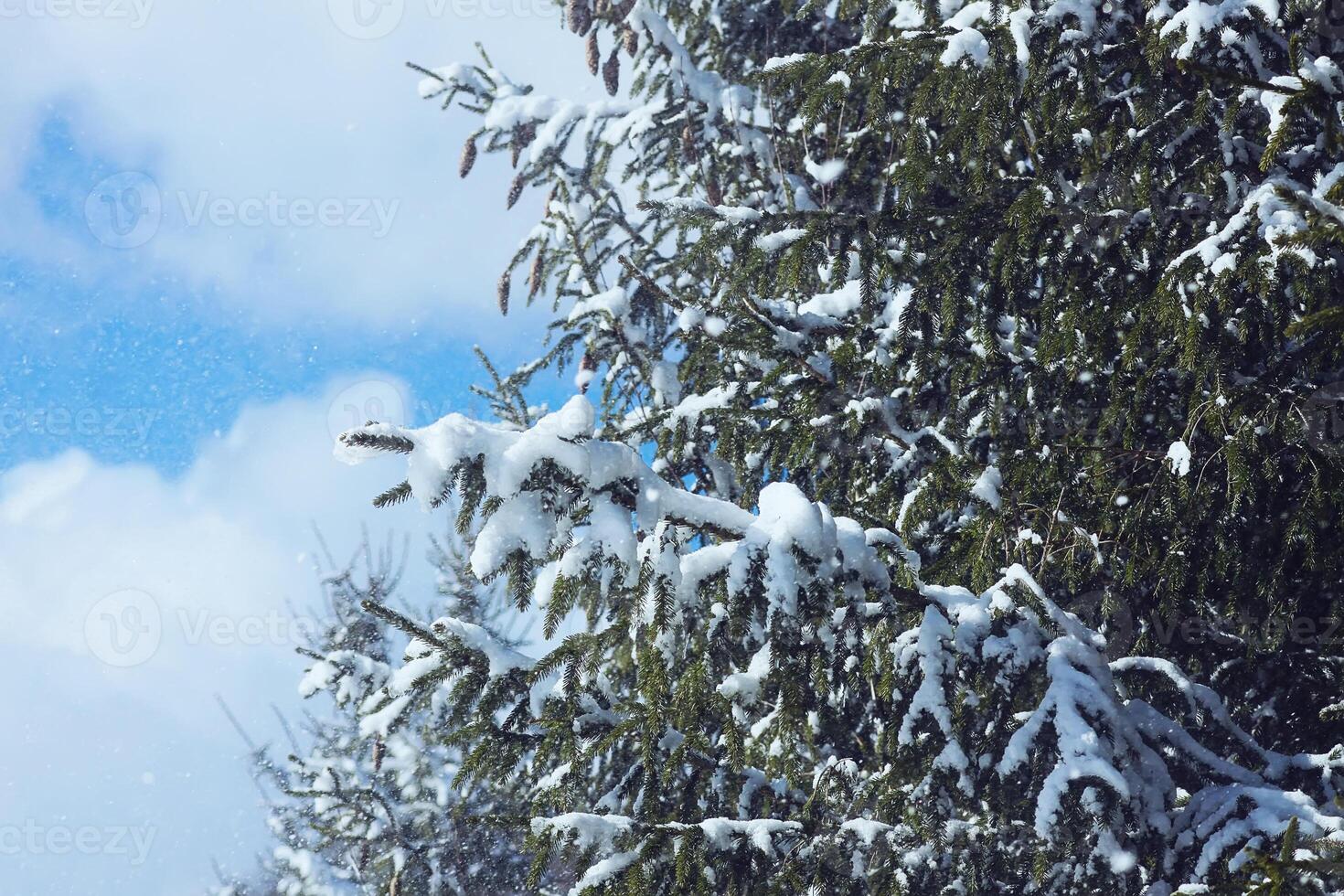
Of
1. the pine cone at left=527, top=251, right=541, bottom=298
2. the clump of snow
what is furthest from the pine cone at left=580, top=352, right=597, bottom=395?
the clump of snow

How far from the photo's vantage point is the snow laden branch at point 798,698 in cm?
250

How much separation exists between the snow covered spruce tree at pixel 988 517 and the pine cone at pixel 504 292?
6.95 ft

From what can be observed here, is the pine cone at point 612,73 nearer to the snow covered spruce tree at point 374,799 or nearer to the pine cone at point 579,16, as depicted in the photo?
the pine cone at point 579,16

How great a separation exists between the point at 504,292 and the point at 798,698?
4.30 meters

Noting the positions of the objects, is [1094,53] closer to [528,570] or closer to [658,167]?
[528,570]

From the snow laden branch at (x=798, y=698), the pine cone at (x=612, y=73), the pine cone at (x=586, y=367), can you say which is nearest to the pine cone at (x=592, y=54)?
the pine cone at (x=612, y=73)

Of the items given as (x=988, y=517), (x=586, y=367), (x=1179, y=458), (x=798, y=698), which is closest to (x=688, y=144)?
(x=586, y=367)

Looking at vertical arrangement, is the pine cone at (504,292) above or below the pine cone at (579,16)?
below

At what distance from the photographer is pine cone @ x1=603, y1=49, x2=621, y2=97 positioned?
20.5ft

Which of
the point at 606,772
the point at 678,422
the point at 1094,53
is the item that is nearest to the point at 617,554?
the point at 678,422

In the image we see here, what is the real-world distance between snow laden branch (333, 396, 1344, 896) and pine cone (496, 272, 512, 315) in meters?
3.39

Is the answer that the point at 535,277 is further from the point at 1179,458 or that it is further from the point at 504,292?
the point at 1179,458

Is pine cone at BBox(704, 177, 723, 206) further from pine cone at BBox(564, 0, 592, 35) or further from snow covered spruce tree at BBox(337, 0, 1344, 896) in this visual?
snow covered spruce tree at BBox(337, 0, 1344, 896)

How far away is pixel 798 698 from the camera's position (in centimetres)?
308
